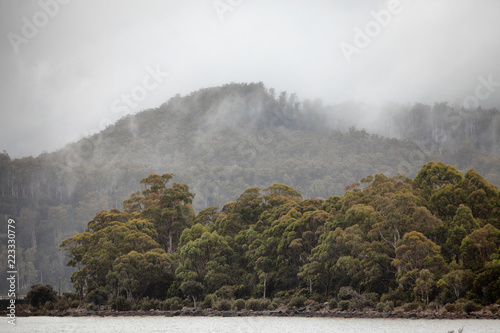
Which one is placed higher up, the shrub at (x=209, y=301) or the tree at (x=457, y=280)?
the tree at (x=457, y=280)

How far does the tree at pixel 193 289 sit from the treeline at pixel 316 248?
121 millimetres

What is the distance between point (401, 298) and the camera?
48875 mm

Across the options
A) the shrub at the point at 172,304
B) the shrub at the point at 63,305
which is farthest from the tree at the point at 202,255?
the shrub at the point at 63,305

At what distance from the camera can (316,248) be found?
185 ft

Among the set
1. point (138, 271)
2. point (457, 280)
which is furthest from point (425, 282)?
point (138, 271)

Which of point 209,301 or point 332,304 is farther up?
point 209,301

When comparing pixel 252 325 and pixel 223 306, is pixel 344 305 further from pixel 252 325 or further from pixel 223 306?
pixel 223 306

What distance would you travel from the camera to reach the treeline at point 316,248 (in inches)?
1848

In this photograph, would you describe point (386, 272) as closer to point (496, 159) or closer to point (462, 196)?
point (462, 196)

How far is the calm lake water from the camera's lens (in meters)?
36.9

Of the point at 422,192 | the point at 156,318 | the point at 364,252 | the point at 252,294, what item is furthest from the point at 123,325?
the point at 422,192

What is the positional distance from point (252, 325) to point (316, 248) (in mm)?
14656

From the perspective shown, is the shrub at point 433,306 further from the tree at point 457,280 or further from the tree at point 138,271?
the tree at point 138,271

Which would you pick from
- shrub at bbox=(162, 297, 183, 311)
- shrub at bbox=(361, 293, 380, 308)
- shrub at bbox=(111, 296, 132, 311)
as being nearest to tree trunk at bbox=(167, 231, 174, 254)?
shrub at bbox=(162, 297, 183, 311)
